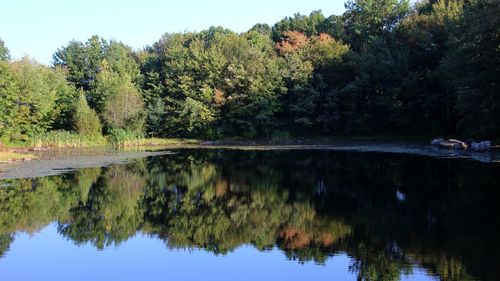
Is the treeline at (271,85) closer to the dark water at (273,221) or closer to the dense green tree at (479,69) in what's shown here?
the dense green tree at (479,69)

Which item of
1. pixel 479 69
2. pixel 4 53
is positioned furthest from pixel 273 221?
pixel 4 53

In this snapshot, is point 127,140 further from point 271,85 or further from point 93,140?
point 271,85

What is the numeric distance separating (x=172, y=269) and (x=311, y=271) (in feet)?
9.08

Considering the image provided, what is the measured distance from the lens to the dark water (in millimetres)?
9312

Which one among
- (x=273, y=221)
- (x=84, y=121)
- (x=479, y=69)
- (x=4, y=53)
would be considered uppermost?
(x=4, y=53)

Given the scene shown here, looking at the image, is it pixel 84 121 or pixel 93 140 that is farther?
pixel 84 121

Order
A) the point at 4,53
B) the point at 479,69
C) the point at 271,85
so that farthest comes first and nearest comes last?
the point at 4,53
the point at 271,85
the point at 479,69

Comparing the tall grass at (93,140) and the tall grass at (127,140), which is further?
the tall grass at (127,140)

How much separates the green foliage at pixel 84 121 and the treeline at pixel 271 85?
11 cm

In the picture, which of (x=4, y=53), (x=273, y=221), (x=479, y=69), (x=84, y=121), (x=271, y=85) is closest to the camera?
(x=273, y=221)

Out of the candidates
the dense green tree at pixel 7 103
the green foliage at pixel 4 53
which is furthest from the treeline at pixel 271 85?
the green foliage at pixel 4 53

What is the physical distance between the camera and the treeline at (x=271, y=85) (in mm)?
46469

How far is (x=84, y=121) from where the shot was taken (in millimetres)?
48844

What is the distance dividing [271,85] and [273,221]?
41.2m
